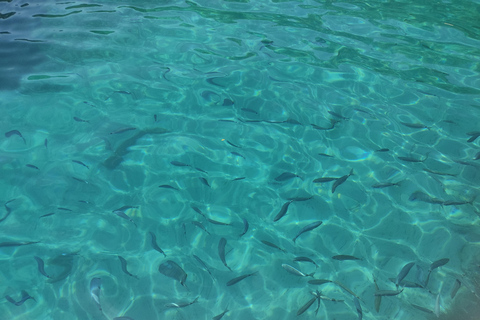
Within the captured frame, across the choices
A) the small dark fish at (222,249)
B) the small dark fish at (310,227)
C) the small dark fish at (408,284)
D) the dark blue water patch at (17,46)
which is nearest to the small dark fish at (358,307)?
the small dark fish at (408,284)

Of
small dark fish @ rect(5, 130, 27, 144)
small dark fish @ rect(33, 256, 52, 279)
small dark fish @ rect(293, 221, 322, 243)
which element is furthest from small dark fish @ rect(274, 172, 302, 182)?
small dark fish @ rect(5, 130, 27, 144)

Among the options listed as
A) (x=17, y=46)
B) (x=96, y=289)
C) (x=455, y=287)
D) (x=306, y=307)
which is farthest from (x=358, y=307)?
(x=17, y=46)

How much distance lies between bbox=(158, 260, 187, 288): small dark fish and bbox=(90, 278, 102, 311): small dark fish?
652mm

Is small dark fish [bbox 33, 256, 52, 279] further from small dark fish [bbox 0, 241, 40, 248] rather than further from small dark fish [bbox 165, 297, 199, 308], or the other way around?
small dark fish [bbox 165, 297, 199, 308]

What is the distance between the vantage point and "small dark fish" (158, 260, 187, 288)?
12.8 ft

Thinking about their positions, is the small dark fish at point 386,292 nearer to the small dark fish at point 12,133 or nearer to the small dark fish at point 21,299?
the small dark fish at point 21,299

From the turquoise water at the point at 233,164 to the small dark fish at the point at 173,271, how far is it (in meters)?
0.06

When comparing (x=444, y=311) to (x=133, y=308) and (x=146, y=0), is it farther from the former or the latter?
(x=146, y=0)

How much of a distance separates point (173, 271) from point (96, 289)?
0.82 meters

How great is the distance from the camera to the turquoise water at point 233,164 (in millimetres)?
3977

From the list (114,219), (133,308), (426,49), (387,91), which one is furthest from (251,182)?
(426,49)

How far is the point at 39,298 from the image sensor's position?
149 inches

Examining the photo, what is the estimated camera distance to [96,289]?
3.78 m

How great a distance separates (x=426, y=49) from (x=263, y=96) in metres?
4.21
